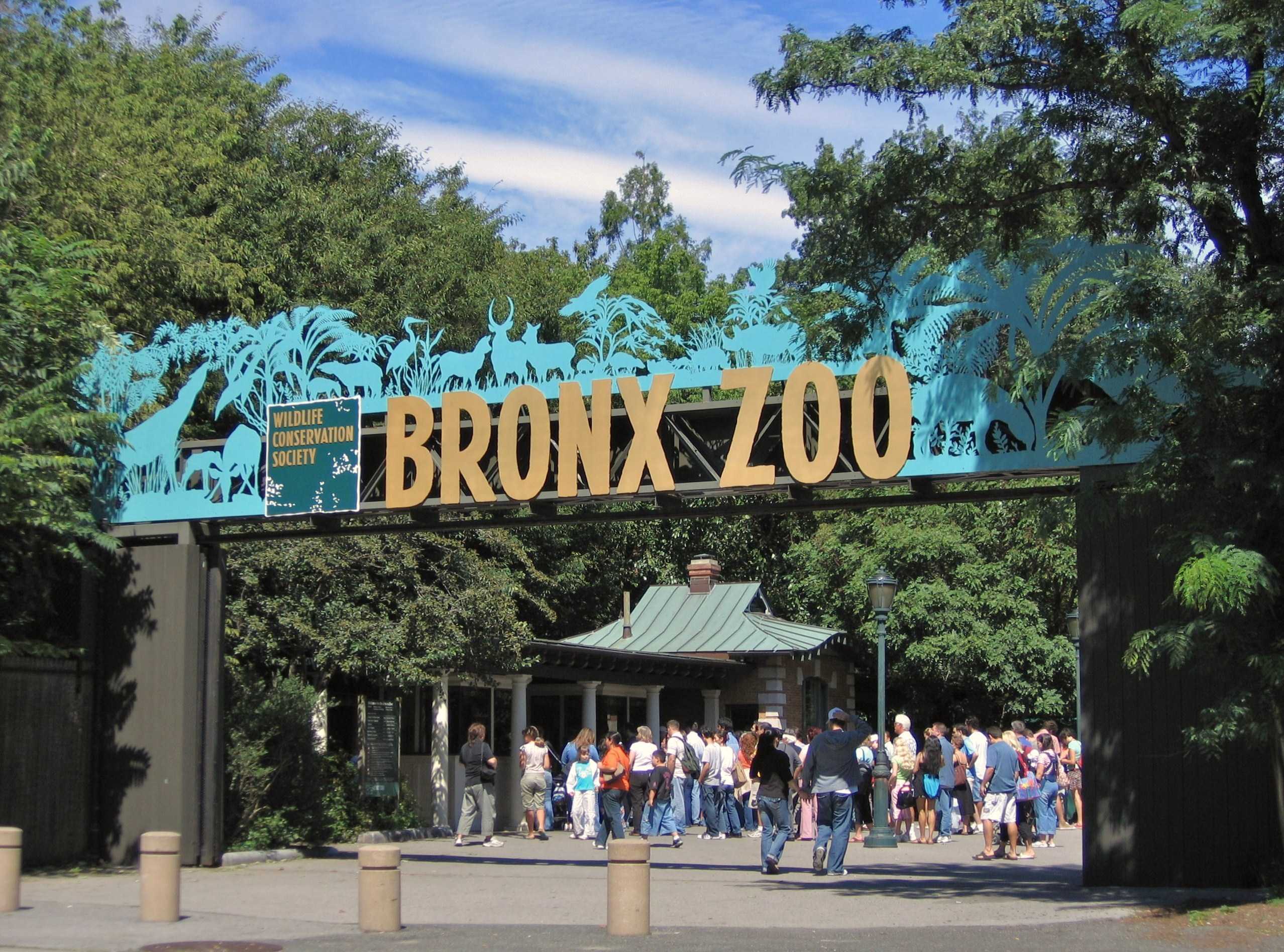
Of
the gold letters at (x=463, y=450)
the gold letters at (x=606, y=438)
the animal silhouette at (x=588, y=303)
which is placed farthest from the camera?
the animal silhouette at (x=588, y=303)

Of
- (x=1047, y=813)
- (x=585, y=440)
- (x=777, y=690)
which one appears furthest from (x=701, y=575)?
(x=585, y=440)

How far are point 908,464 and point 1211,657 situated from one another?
3844mm

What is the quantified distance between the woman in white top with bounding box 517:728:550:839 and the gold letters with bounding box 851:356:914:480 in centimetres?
961

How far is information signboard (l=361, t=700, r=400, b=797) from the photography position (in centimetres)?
2209

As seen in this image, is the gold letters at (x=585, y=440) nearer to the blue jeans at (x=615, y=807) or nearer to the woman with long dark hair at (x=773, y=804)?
the woman with long dark hair at (x=773, y=804)

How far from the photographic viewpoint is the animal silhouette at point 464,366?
16328 millimetres

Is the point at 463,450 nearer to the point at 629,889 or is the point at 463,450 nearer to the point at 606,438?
the point at 606,438

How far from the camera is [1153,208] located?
11945 millimetres

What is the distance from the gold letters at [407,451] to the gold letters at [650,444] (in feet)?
7.19

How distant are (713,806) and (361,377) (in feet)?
33.2

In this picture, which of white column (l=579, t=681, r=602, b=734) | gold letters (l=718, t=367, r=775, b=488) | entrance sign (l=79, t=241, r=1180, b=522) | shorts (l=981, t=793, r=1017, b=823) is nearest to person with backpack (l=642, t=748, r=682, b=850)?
shorts (l=981, t=793, r=1017, b=823)

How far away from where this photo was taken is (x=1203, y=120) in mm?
11680

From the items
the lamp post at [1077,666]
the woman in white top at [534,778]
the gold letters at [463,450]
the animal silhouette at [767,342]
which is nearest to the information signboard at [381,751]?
the woman in white top at [534,778]

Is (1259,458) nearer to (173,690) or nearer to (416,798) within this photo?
(173,690)
